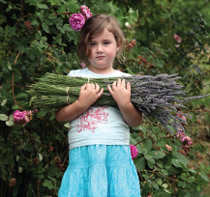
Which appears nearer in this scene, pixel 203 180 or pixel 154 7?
pixel 203 180

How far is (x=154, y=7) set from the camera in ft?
15.8

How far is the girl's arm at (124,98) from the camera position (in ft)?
6.25

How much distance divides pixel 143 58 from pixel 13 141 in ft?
5.27

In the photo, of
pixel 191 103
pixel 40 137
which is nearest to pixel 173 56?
pixel 191 103

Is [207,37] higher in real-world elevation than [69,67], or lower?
higher

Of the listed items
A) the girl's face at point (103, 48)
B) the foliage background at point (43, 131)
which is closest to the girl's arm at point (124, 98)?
the girl's face at point (103, 48)

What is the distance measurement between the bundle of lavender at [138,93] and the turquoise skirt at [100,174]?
27cm

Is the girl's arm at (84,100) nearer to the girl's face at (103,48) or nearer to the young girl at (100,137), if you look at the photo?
the young girl at (100,137)

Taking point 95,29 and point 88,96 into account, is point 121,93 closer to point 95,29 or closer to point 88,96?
point 88,96

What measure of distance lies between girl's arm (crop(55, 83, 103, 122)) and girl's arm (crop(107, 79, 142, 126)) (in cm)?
8

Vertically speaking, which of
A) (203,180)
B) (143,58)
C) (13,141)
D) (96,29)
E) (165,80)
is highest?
(143,58)

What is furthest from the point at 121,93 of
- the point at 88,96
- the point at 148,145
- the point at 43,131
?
the point at 43,131

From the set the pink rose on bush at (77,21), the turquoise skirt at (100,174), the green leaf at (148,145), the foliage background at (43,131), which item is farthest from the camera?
the green leaf at (148,145)

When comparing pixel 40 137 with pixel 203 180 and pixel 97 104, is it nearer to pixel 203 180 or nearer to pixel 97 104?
pixel 97 104
